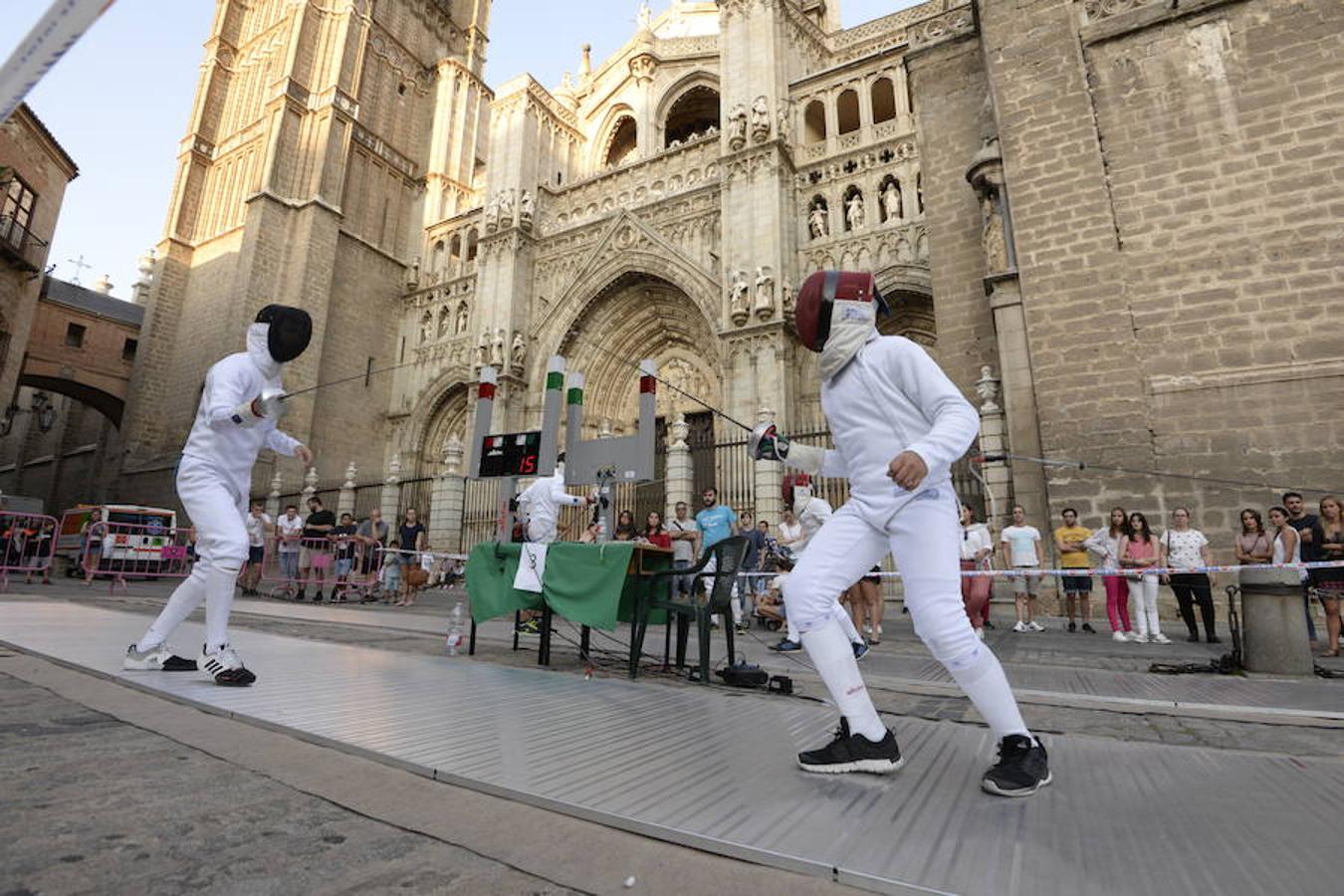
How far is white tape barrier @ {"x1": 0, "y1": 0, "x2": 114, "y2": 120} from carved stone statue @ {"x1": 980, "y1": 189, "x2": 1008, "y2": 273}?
10.7 m

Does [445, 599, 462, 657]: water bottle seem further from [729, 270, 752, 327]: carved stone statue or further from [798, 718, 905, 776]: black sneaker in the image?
[729, 270, 752, 327]: carved stone statue

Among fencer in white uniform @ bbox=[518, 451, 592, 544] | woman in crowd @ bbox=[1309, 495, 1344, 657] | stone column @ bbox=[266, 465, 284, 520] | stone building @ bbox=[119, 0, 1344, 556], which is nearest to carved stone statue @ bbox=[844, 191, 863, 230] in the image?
stone building @ bbox=[119, 0, 1344, 556]

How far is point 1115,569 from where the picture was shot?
655cm

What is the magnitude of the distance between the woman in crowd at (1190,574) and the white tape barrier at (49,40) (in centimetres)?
835

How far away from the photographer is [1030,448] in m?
8.95

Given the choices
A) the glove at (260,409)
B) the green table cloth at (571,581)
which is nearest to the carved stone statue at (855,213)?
the green table cloth at (571,581)

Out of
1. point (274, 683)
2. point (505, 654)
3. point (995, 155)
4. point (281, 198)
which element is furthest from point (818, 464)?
point (281, 198)

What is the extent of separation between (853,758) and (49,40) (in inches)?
110

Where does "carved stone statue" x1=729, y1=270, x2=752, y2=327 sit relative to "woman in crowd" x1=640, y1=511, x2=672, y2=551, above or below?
above

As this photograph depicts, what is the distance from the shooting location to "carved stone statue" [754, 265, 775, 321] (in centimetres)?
1536

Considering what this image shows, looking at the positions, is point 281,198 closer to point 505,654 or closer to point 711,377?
point 711,377

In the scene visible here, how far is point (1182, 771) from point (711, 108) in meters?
28.4

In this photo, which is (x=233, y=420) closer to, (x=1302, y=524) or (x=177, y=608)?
(x=177, y=608)

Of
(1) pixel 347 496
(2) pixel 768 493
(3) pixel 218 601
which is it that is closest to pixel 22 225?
(1) pixel 347 496
